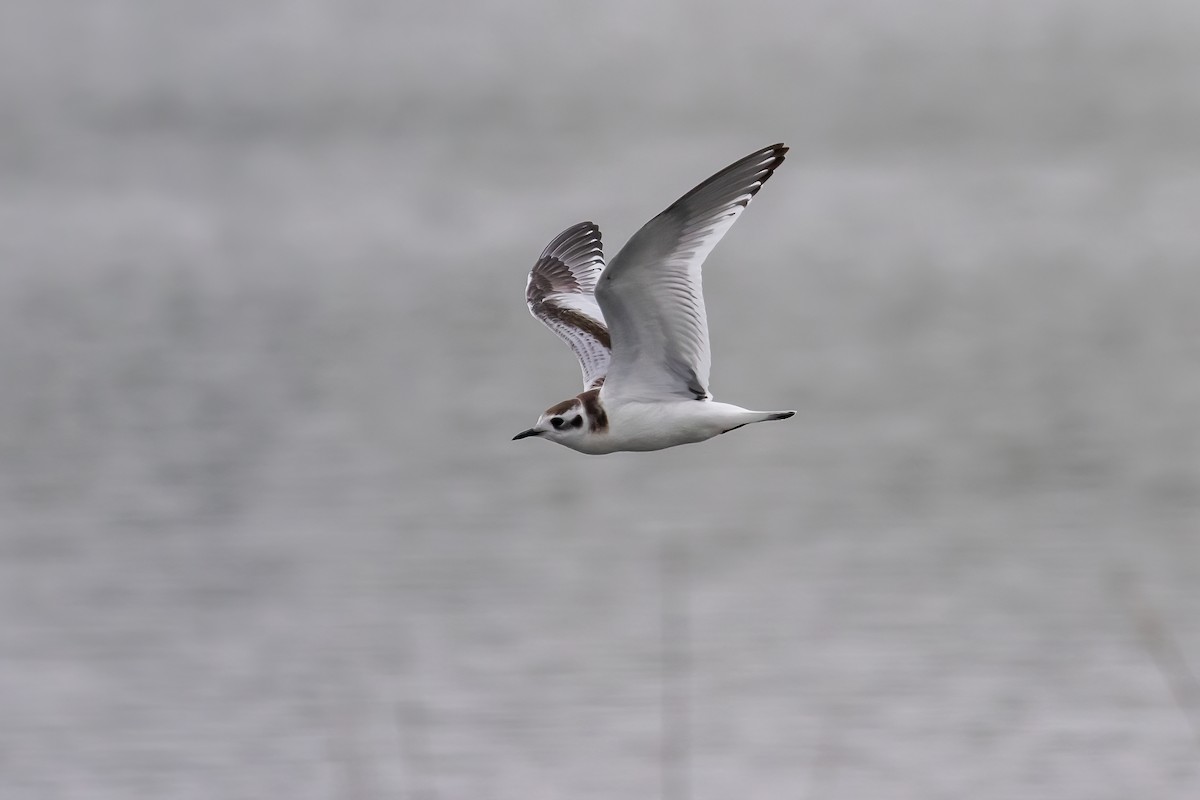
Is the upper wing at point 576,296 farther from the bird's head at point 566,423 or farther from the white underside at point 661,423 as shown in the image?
the white underside at point 661,423

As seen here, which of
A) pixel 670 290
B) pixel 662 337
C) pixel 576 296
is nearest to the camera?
pixel 670 290

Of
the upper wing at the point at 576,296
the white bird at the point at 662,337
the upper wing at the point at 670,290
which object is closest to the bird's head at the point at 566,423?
the white bird at the point at 662,337

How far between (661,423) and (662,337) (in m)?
0.33

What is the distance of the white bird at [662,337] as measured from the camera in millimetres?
6566

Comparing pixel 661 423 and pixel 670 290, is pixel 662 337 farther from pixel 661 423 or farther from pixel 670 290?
pixel 661 423

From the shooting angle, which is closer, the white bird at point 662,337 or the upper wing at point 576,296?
the white bird at point 662,337

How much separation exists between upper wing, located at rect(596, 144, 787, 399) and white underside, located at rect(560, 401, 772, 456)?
11 centimetres

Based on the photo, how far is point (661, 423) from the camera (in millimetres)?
6684

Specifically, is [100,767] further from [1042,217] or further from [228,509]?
[1042,217]

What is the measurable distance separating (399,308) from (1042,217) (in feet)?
29.9

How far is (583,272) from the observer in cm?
888

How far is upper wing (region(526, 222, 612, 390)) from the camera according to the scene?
777 cm

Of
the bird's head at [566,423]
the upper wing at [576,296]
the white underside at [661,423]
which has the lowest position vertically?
the white underside at [661,423]

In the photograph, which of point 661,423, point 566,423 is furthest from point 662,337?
point 566,423
